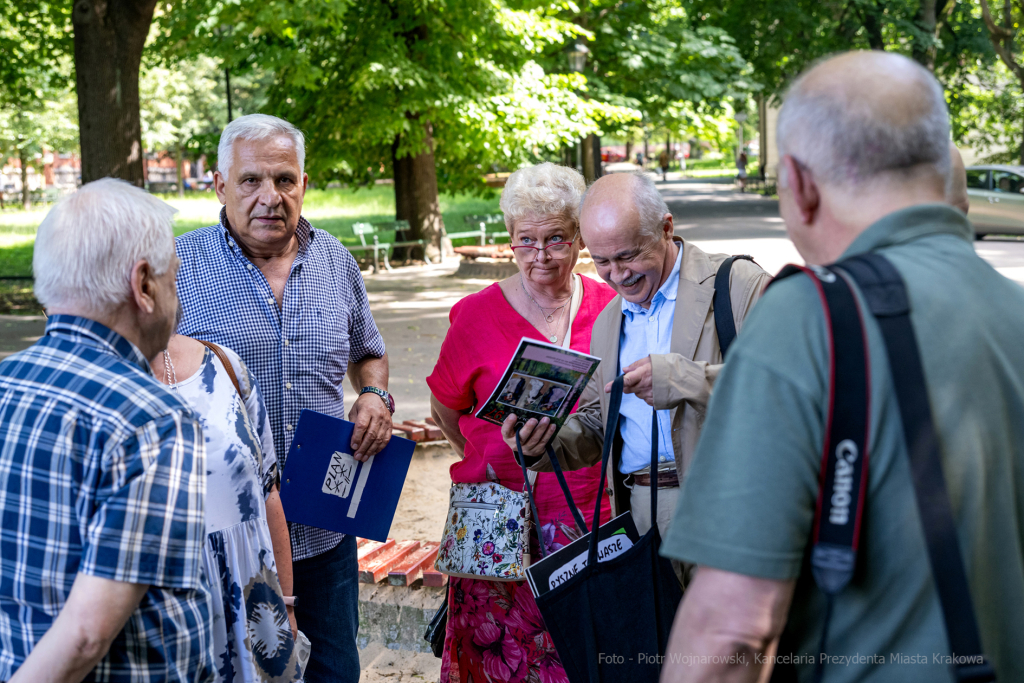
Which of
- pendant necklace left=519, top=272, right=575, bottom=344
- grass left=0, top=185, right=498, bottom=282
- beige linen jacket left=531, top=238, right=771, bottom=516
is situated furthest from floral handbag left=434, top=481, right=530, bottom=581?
grass left=0, top=185, right=498, bottom=282

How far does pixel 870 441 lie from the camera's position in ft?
4.16

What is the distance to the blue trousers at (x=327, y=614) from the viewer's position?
311 centimetres

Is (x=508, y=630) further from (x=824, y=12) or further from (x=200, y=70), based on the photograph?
(x=200, y=70)

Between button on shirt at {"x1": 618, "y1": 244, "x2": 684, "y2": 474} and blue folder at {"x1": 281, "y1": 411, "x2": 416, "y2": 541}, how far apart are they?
863 mm

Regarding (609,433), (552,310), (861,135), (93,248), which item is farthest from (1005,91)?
(93,248)

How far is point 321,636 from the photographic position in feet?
10.2

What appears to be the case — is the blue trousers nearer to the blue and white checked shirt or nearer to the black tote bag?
the blue and white checked shirt

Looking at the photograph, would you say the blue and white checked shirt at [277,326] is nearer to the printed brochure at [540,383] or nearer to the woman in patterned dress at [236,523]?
the woman in patterned dress at [236,523]

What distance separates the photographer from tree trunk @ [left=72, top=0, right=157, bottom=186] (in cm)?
1027

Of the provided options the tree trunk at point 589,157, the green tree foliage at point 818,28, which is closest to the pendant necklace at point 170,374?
the tree trunk at point 589,157

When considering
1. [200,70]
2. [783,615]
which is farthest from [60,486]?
[200,70]

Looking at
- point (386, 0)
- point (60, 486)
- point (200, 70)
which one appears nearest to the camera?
point (60, 486)

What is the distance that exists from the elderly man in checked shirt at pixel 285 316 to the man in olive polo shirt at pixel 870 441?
1.91 m

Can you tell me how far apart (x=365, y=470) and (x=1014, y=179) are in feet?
65.1
